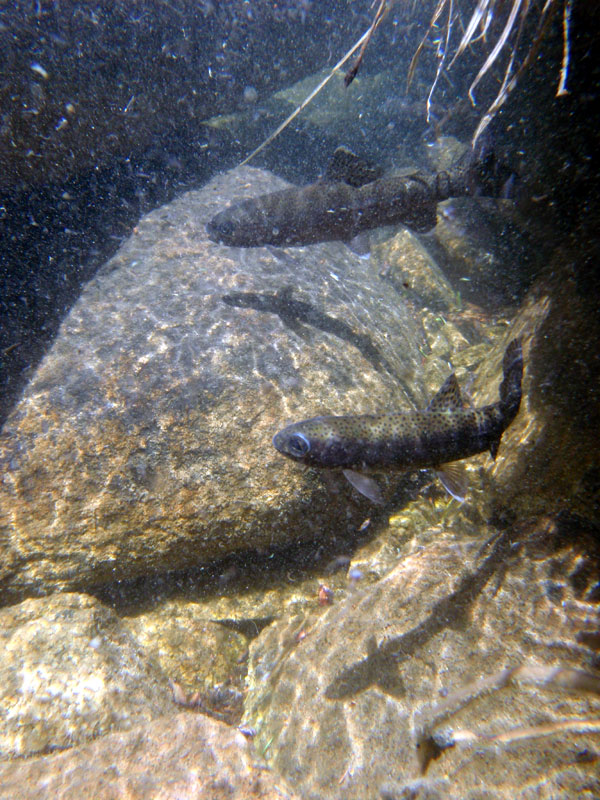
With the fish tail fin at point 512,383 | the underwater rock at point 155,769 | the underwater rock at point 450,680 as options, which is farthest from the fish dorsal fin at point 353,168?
the underwater rock at point 155,769

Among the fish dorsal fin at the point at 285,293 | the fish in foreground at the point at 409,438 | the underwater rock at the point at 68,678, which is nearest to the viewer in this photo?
the underwater rock at the point at 68,678

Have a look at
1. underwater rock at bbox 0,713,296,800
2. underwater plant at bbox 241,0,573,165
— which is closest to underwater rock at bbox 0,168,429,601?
underwater rock at bbox 0,713,296,800

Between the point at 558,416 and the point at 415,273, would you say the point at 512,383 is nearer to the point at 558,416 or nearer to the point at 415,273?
the point at 558,416

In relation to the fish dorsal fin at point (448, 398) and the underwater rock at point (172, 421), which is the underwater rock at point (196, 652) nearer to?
the underwater rock at point (172, 421)

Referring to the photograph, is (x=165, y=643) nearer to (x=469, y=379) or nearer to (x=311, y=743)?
(x=311, y=743)

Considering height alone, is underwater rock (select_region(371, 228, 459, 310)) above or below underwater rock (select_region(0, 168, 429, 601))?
above

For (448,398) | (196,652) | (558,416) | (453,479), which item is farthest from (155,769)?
(558,416)

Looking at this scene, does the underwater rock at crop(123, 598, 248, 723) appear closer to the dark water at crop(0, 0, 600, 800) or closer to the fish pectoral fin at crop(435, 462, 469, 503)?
the dark water at crop(0, 0, 600, 800)
